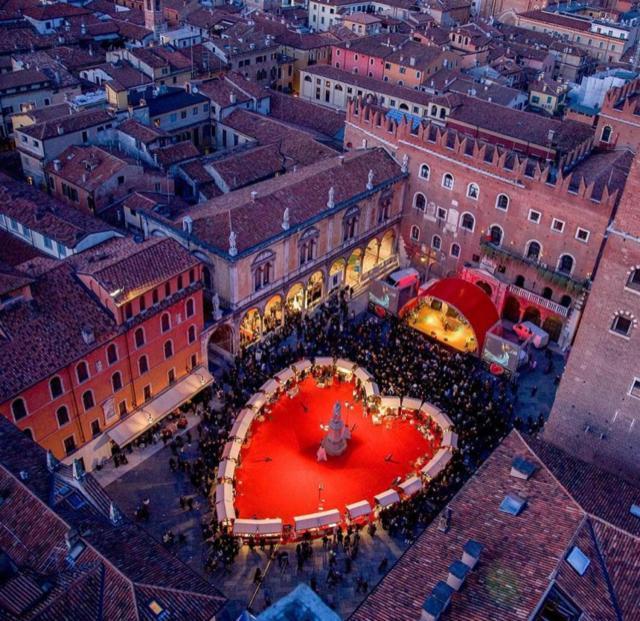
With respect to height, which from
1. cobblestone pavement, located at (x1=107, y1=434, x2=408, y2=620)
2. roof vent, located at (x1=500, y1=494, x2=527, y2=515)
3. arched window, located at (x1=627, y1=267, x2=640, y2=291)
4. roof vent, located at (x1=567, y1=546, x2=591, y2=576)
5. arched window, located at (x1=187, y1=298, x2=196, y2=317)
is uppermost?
arched window, located at (x1=627, y1=267, x2=640, y2=291)

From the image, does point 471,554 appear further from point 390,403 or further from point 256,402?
point 256,402

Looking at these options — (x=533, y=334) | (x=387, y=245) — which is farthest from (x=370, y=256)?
(x=533, y=334)

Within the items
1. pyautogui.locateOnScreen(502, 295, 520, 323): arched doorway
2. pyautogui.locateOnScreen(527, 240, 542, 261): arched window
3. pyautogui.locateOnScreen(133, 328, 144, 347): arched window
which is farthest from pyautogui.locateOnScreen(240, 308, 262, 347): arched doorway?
pyautogui.locateOnScreen(527, 240, 542, 261): arched window

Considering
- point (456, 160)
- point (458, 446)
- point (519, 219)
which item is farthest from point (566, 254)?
point (458, 446)

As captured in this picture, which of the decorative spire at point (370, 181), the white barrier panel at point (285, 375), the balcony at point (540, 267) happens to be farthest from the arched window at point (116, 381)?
the balcony at point (540, 267)

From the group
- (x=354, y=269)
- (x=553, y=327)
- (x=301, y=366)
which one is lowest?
(x=354, y=269)

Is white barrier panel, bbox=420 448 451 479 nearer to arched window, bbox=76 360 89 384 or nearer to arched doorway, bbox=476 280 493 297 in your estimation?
arched doorway, bbox=476 280 493 297

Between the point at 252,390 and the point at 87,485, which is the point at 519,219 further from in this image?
the point at 87,485
